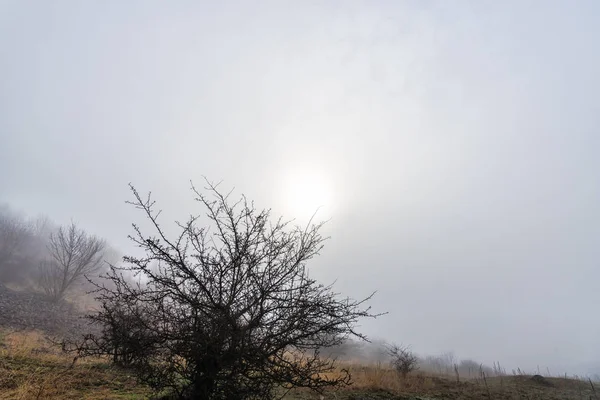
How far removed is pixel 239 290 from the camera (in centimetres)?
497

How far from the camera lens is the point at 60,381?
6.39 meters

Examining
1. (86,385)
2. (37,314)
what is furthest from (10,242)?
(86,385)

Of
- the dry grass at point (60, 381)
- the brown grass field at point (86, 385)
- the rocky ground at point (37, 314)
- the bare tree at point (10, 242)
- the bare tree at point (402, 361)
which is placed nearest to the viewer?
the dry grass at point (60, 381)

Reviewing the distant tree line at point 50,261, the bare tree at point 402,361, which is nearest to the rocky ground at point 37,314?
the distant tree line at point 50,261

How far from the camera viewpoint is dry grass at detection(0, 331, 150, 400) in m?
5.54

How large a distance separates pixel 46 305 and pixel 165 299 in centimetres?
3720

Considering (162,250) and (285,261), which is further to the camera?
(285,261)

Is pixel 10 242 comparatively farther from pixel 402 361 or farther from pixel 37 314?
pixel 402 361

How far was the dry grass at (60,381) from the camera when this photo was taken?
554cm

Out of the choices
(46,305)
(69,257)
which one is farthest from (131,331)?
(69,257)

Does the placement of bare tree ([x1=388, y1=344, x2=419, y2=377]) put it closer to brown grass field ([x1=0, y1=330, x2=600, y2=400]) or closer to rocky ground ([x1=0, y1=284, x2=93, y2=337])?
brown grass field ([x1=0, y1=330, x2=600, y2=400])

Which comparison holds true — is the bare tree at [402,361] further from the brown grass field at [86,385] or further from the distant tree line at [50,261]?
the distant tree line at [50,261]

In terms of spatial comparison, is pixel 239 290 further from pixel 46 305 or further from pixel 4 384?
pixel 46 305

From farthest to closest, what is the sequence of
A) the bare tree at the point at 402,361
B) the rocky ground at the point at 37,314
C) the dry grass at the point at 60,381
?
the rocky ground at the point at 37,314, the bare tree at the point at 402,361, the dry grass at the point at 60,381
